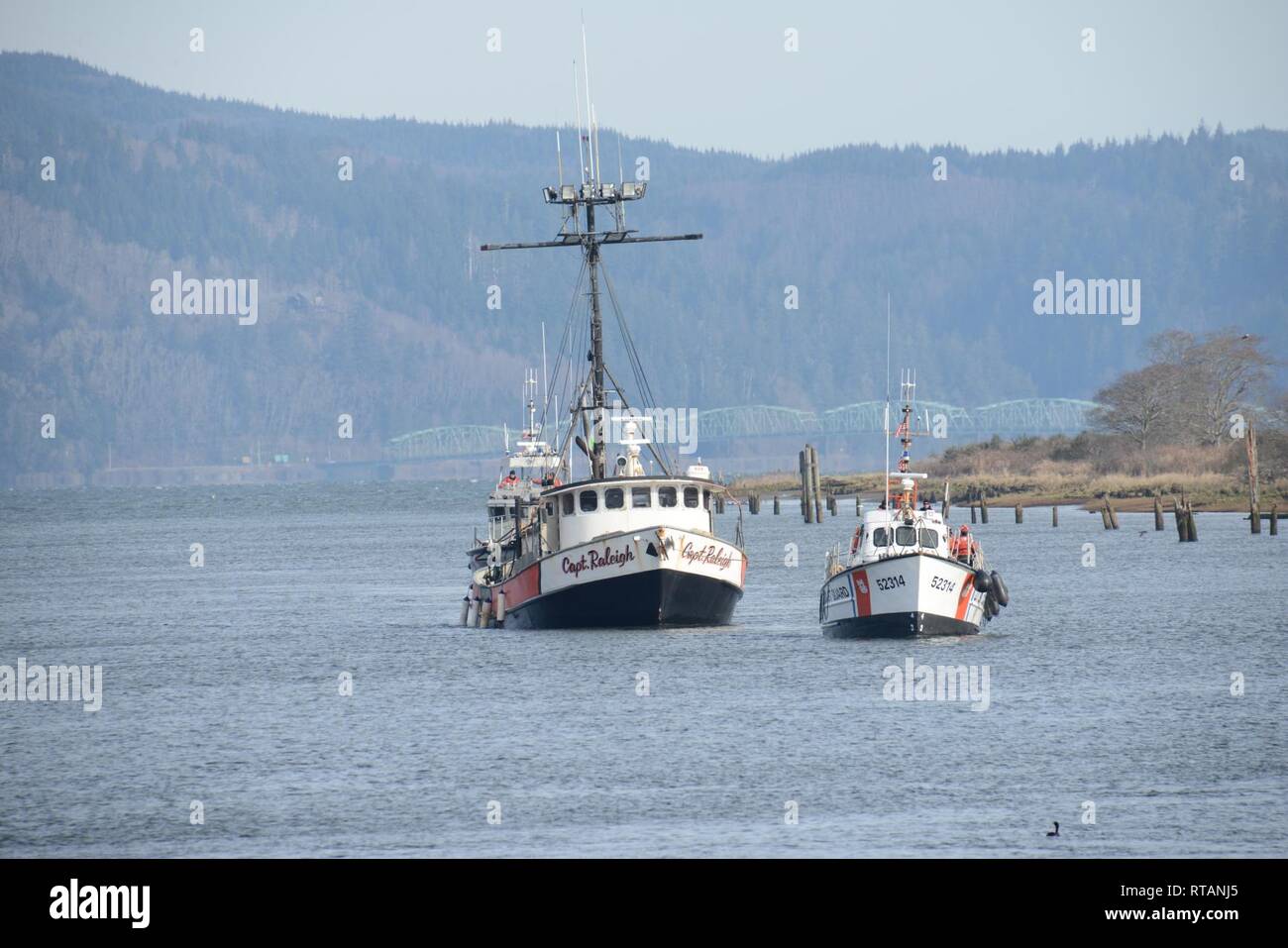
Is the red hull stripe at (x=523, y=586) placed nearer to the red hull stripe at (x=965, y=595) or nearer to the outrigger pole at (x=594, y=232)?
the outrigger pole at (x=594, y=232)

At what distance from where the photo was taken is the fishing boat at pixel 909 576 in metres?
52.8

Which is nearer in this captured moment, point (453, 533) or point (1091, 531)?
point (1091, 531)

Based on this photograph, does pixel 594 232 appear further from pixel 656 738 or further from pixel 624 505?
pixel 656 738

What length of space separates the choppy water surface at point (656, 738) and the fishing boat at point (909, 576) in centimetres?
91

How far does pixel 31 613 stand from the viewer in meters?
84.1

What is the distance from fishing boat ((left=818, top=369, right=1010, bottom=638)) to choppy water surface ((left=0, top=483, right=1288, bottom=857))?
2.98 feet

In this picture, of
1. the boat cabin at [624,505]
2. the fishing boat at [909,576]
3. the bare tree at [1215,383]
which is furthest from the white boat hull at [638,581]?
the bare tree at [1215,383]

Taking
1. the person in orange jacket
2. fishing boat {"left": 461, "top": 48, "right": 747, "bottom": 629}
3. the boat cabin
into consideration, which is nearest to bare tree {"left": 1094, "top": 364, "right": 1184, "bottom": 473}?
fishing boat {"left": 461, "top": 48, "right": 747, "bottom": 629}

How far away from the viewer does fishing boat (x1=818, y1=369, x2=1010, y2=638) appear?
5278 cm

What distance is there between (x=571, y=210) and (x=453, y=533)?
357 ft

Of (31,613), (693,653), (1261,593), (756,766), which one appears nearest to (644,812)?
(756,766)

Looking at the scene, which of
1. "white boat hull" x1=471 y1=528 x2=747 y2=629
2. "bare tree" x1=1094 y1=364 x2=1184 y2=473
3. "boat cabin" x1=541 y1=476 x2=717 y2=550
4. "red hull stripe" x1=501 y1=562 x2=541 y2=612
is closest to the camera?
"white boat hull" x1=471 y1=528 x2=747 y2=629

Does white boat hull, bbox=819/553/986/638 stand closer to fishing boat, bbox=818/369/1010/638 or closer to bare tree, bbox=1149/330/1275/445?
fishing boat, bbox=818/369/1010/638
